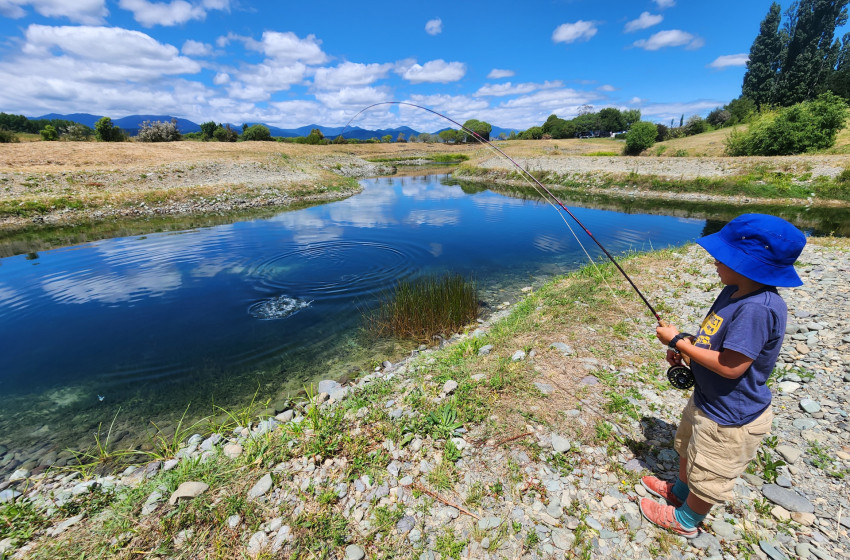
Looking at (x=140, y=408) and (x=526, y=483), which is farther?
(x=140, y=408)

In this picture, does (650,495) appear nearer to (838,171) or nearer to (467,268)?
(467,268)

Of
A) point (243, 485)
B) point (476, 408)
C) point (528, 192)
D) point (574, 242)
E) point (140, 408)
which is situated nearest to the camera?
point (243, 485)

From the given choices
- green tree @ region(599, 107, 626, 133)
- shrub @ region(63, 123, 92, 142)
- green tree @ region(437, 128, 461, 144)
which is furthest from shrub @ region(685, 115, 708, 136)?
shrub @ region(63, 123, 92, 142)

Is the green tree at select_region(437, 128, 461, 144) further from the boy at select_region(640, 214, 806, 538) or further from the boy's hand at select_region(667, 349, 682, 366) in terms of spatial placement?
the boy at select_region(640, 214, 806, 538)

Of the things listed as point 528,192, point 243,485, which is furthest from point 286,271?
point 528,192

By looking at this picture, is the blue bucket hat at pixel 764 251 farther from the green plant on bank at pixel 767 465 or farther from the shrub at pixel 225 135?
the shrub at pixel 225 135

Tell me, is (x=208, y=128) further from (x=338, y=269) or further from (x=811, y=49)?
(x=811, y=49)

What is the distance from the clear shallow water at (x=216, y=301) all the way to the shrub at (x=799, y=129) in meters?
22.0

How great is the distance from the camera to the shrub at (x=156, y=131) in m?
60.6

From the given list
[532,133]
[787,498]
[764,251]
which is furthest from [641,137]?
[764,251]

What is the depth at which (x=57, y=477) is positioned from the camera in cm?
498

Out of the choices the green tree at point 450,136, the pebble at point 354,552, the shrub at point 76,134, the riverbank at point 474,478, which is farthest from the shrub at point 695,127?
the shrub at point 76,134

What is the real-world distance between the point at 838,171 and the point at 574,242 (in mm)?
25287

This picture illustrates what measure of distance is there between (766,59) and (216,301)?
10372 centimetres
